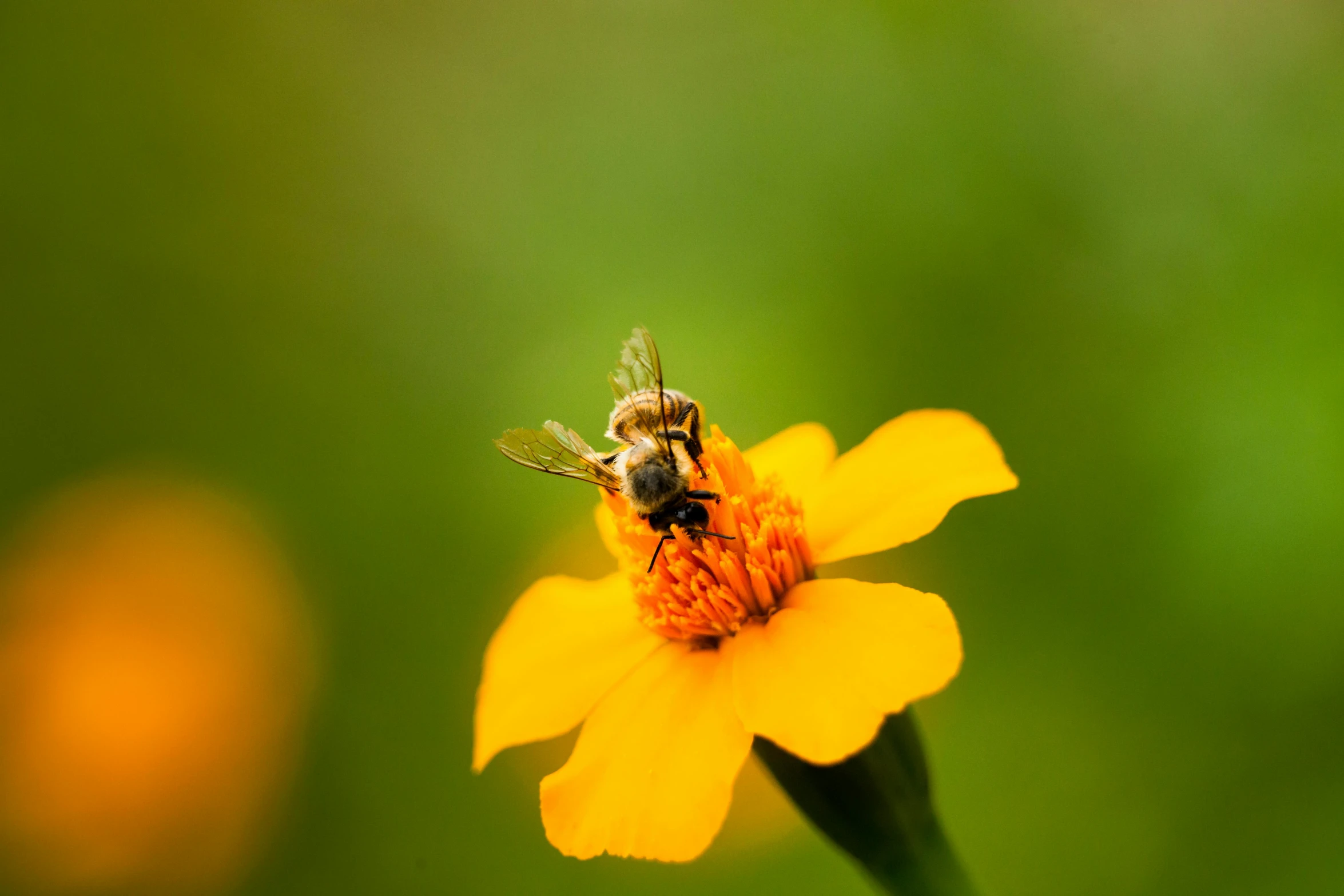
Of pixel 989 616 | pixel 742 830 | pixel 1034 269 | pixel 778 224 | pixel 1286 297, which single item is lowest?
pixel 742 830

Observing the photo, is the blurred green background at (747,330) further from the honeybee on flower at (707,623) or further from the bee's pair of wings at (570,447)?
the bee's pair of wings at (570,447)

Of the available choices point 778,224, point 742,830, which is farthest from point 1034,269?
point 742,830

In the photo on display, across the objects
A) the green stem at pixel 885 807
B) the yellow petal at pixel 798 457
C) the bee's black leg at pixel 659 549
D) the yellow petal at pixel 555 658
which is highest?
the yellow petal at pixel 798 457

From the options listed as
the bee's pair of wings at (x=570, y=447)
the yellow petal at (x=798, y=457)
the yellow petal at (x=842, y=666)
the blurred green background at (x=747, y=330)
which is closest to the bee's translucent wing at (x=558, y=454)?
the bee's pair of wings at (x=570, y=447)

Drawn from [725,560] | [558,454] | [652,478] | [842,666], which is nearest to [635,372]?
[558,454]

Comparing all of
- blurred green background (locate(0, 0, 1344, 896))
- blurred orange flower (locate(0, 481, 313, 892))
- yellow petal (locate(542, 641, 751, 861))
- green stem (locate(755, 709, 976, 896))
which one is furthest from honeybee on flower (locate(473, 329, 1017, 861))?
blurred orange flower (locate(0, 481, 313, 892))

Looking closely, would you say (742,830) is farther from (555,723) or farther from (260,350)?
(260,350)
